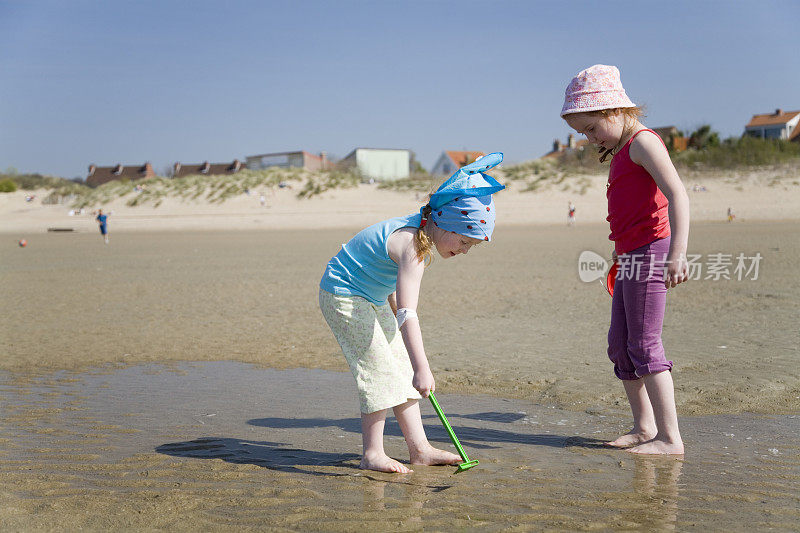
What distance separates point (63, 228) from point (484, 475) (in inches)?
1334

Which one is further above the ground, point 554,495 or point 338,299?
point 338,299

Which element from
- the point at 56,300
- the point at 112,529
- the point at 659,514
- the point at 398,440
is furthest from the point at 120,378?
the point at 56,300

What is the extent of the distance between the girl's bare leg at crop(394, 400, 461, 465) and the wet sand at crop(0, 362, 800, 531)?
55 millimetres

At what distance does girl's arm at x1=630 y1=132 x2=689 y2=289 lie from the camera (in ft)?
10.1

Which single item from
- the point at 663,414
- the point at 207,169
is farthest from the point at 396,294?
the point at 207,169

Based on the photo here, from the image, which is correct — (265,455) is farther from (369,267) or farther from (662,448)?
(662,448)

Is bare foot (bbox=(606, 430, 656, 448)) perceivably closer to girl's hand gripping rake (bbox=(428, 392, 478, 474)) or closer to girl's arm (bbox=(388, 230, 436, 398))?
girl's hand gripping rake (bbox=(428, 392, 478, 474))

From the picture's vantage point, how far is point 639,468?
311 centimetres

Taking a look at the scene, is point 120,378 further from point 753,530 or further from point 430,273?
point 430,273

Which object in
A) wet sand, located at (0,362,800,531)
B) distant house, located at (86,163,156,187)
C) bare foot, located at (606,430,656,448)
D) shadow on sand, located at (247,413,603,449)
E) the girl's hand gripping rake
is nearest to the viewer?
wet sand, located at (0,362,800,531)


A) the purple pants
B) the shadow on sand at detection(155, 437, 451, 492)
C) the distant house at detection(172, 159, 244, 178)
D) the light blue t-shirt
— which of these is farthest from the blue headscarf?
the distant house at detection(172, 159, 244, 178)

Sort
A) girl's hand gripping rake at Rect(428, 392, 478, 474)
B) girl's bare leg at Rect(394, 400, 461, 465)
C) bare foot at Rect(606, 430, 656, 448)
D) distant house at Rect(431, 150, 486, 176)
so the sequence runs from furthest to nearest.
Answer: distant house at Rect(431, 150, 486, 176)
bare foot at Rect(606, 430, 656, 448)
girl's bare leg at Rect(394, 400, 461, 465)
girl's hand gripping rake at Rect(428, 392, 478, 474)

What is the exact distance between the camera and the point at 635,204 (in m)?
3.28

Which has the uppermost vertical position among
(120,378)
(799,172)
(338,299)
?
(799,172)
